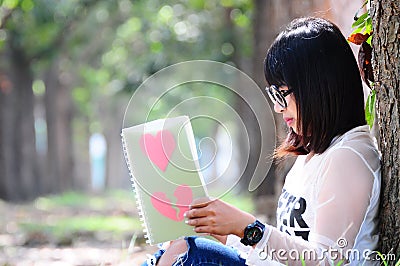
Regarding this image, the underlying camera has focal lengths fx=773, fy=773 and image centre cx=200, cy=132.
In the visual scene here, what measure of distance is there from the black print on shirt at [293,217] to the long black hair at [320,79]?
8.0 inches

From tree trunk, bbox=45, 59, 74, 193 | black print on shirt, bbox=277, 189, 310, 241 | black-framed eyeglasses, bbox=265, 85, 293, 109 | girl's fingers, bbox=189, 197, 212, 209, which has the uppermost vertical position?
black-framed eyeglasses, bbox=265, 85, 293, 109

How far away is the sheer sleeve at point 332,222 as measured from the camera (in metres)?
2.53

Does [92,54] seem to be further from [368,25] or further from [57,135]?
[368,25]

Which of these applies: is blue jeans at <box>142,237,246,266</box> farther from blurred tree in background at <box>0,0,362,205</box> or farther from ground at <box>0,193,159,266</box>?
blurred tree in background at <box>0,0,362,205</box>

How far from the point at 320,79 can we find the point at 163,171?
64 cm

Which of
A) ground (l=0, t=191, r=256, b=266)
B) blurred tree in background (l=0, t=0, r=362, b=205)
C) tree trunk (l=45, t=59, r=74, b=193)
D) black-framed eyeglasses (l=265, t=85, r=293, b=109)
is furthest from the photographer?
tree trunk (l=45, t=59, r=74, b=193)

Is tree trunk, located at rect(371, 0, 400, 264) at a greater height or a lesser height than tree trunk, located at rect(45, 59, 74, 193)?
A: greater

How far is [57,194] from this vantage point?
70.5 ft

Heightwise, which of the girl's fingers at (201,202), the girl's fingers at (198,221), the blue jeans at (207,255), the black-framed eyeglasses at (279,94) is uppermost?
the black-framed eyeglasses at (279,94)

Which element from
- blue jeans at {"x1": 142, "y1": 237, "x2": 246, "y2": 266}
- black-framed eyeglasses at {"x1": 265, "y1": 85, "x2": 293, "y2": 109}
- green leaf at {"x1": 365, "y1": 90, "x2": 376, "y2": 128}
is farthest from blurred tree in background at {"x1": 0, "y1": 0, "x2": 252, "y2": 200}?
blue jeans at {"x1": 142, "y1": 237, "x2": 246, "y2": 266}

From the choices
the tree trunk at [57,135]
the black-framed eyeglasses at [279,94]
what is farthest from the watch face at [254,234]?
the tree trunk at [57,135]

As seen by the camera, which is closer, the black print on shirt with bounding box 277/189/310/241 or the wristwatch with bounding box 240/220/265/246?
the wristwatch with bounding box 240/220/265/246

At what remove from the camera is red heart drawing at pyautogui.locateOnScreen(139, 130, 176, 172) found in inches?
108

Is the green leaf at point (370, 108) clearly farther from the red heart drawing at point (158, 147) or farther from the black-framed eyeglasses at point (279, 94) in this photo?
the red heart drawing at point (158, 147)
